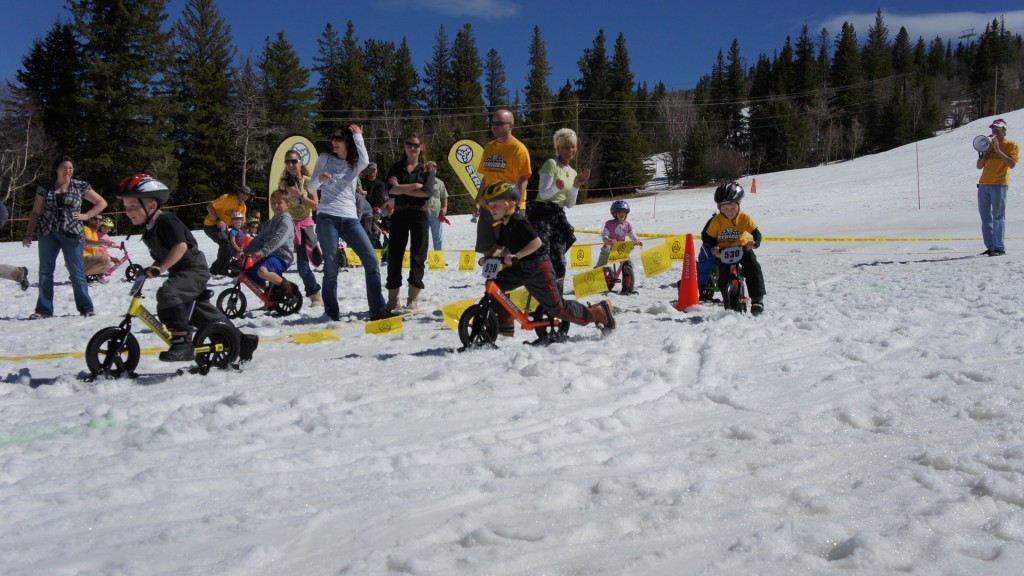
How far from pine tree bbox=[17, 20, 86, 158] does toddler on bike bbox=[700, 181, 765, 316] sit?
40.5m

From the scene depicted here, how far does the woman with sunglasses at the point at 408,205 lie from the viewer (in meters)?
7.43

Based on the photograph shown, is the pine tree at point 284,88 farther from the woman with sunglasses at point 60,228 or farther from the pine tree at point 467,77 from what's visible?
the woman with sunglasses at point 60,228

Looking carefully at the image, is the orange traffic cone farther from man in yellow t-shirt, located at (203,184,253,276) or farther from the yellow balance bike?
man in yellow t-shirt, located at (203,184,253,276)

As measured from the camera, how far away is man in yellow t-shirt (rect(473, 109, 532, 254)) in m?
6.82

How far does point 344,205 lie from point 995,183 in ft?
31.1

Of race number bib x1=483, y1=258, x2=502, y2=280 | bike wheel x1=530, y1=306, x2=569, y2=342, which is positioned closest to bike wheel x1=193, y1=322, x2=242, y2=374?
race number bib x1=483, y1=258, x2=502, y2=280

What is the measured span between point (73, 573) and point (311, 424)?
150cm

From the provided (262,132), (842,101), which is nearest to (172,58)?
(262,132)

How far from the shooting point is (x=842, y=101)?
87.3 m

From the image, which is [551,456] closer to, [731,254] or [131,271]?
[731,254]

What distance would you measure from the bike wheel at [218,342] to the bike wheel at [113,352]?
1.46 feet

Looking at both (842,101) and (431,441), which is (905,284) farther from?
(842,101)

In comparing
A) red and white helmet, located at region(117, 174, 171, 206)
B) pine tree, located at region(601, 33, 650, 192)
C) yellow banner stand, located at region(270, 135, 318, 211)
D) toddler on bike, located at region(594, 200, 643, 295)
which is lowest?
toddler on bike, located at region(594, 200, 643, 295)

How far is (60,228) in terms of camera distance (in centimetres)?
816
